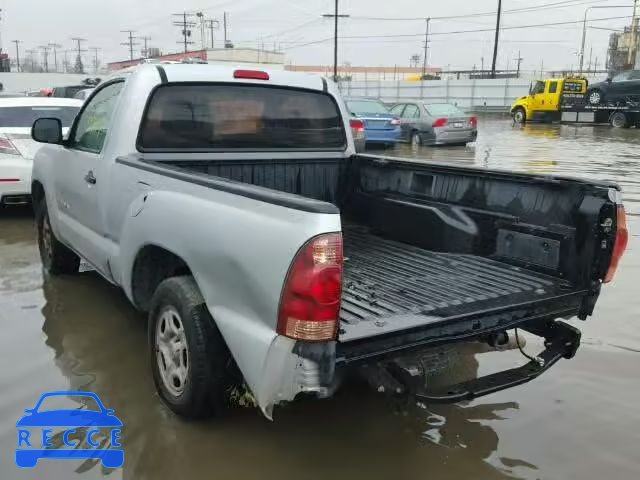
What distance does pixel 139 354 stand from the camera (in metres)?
4.08

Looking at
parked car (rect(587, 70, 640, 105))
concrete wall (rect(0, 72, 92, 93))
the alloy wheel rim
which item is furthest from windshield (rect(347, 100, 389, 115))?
concrete wall (rect(0, 72, 92, 93))

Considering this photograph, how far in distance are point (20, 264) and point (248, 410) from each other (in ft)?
12.7

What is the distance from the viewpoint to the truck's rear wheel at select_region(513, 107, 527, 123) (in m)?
33.1

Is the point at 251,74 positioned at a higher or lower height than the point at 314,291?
higher

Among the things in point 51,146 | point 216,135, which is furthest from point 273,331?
point 51,146

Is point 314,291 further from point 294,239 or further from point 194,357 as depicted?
point 194,357

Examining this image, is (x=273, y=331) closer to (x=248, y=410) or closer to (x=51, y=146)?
(x=248, y=410)

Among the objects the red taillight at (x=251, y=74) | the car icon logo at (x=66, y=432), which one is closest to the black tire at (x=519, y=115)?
the red taillight at (x=251, y=74)

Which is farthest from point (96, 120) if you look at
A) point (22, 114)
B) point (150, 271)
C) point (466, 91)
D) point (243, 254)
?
point (466, 91)

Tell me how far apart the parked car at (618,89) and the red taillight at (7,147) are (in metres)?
27.3

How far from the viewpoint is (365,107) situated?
62.4 ft

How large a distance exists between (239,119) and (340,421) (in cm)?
225

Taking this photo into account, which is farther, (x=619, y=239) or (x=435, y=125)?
(x=435, y=125)

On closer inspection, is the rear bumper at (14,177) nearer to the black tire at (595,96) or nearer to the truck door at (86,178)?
the truck door at (86,178)
